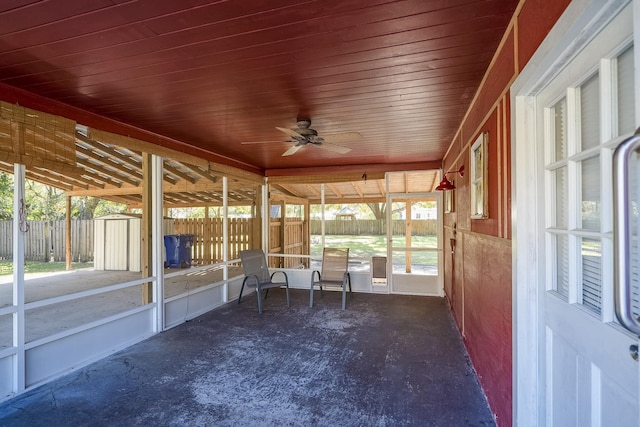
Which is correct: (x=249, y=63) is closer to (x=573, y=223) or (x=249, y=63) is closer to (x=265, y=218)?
(x=573, y=223)

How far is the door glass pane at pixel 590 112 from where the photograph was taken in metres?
1.10

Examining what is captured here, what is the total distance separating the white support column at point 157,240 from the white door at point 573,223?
3.62 metres

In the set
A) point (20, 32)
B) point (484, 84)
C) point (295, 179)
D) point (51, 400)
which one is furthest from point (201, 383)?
point (295, 179)

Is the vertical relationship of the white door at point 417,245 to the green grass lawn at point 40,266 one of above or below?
above

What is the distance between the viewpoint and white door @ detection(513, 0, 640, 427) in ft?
3.18

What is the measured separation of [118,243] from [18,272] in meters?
6.32

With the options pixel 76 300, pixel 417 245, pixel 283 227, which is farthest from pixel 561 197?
pixel 283 227

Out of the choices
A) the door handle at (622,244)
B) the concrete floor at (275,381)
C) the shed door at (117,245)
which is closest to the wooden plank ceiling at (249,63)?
the door handle at (622,244)

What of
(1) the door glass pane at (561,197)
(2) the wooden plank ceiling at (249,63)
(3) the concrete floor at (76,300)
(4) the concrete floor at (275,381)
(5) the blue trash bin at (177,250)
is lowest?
(4) the concrete floor at (275,381)

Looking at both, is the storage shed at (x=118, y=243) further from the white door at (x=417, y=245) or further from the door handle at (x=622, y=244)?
the door handle at (x=622, y=244)

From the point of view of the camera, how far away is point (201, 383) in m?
2.61

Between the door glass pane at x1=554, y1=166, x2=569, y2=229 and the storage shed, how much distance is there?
28.5 ft

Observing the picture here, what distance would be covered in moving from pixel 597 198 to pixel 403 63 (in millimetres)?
1444

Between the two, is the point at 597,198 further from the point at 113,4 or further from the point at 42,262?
the point at 42,262
